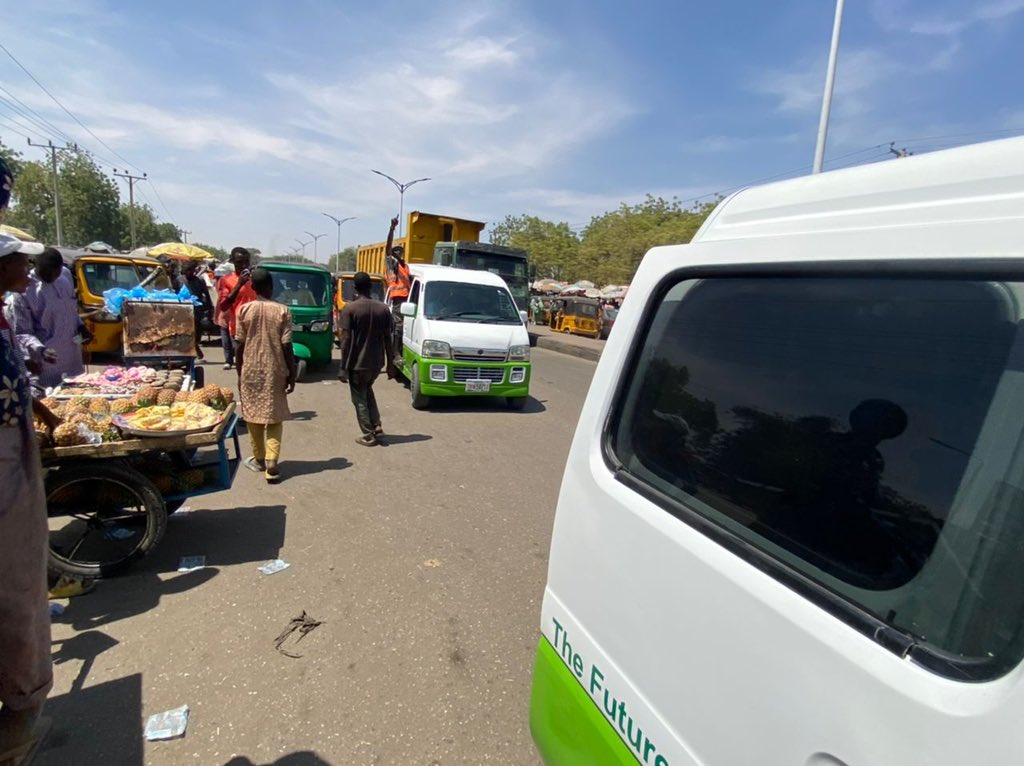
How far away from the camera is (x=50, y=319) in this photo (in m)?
5.05

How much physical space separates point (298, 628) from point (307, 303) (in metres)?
8.38

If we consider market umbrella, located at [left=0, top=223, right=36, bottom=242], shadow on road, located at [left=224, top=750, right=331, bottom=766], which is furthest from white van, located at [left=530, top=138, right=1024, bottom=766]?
market umbrella, located at [left=0, top=223, right=36, bottom=242]

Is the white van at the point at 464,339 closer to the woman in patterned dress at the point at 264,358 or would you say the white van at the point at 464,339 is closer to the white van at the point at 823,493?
the woman in patterned dress at the point at 264,358

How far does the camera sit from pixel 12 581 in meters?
1.96

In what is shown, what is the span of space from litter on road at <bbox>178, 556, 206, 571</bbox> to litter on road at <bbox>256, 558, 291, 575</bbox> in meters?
0.38

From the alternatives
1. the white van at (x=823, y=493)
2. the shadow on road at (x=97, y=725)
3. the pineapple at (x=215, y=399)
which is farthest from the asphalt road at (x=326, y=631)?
the white van at (x=823, y=493)

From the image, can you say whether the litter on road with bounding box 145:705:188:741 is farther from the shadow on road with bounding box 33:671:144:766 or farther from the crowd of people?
the crowd of people

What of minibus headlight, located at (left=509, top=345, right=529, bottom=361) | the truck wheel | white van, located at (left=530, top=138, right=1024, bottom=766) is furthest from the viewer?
minibus headlight, located at (left=509, top=345, right=529, bottom=361)

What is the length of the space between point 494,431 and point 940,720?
269 inches

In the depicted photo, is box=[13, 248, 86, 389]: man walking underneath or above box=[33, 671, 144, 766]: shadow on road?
above

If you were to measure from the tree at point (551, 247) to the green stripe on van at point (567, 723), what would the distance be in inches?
1711

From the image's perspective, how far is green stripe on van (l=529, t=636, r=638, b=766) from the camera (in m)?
1.31

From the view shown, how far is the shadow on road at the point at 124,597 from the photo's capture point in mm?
3004

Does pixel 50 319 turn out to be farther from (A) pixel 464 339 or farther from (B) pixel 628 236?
(B) pixel 628 236
